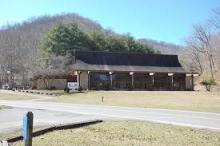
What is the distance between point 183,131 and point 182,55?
285ft

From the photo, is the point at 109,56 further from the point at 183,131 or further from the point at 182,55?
the point at 183,131

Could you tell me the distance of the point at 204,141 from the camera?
40.2 feet

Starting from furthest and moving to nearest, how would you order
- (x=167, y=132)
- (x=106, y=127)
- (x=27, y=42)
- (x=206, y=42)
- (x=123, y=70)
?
(x=27, y=42), (x=206, y=42), (x=123, y=70), (x=106, y=127), (x=167, y=132)

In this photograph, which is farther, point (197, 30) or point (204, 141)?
point (197, 30)

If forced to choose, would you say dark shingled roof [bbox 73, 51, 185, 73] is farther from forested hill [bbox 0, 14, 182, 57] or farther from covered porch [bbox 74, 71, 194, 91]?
forested hill [bbox 0, 14, 182, 57]

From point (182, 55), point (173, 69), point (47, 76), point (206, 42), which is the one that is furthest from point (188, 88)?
point (182, 55)

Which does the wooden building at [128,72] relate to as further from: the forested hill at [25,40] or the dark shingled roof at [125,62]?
the forested hill at [25,40]

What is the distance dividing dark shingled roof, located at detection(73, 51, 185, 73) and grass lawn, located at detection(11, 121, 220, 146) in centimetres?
5060

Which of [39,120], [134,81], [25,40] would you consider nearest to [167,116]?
[39,120]

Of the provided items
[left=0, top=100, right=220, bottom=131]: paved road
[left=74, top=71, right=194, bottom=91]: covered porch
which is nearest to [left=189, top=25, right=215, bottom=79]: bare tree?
[left=74, top=71, right=194, bottom=91]: covered porch

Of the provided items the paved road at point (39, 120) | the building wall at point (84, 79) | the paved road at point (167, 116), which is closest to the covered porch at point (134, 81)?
the building wall at point (84, 79)

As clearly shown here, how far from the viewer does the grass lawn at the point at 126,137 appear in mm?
11656

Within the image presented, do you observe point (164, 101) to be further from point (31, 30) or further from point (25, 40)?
point (31, 30)

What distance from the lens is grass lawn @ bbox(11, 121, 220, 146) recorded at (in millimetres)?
11656
